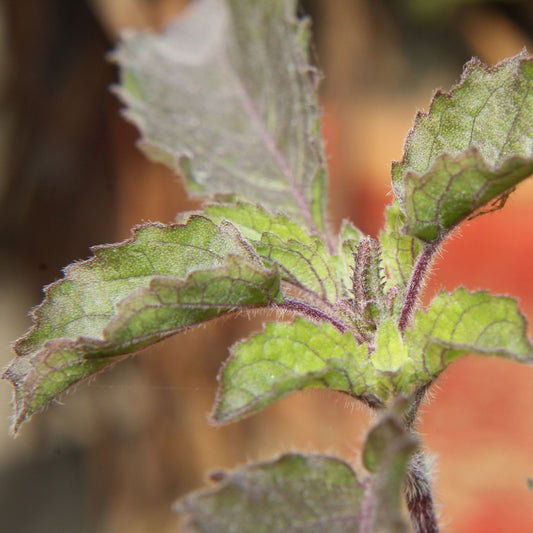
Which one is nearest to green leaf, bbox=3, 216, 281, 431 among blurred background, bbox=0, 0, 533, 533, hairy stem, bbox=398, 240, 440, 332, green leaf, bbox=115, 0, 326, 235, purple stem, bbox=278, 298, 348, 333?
purple stem, bbox=278, 298, 348, 333

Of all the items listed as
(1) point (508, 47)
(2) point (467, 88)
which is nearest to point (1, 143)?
(1) point (508, 47)

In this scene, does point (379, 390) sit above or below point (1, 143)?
below

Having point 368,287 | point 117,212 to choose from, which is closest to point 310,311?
point 368,287

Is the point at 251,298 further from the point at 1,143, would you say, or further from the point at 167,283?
the point at 1,143

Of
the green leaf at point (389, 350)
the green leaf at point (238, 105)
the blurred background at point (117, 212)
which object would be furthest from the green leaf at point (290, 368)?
the blurred background at point (117, 212)

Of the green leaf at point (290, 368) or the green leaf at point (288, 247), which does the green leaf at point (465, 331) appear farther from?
the green leaf at point (288, 247)

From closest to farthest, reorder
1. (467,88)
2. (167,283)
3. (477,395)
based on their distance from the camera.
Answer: (167,283), (467,88), (477,395)

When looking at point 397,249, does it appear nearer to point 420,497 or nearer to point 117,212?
point 420,497
